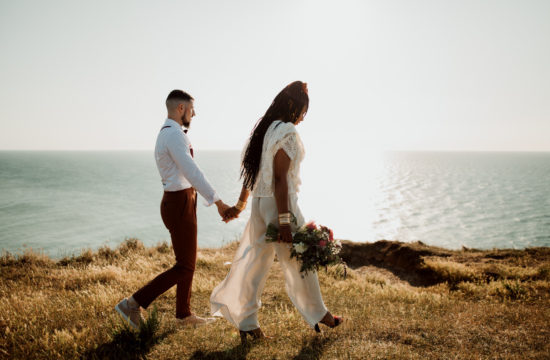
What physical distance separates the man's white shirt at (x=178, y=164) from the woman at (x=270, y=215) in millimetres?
451

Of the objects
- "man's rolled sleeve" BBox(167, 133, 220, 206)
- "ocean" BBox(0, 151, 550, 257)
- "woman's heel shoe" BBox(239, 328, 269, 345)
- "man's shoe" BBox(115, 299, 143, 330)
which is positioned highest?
"man's rolled sleeve" BBox(167, 133, 220, 206)

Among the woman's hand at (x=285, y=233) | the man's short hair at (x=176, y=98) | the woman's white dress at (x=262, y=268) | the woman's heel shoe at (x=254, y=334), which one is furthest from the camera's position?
the man's short hair at (x=176, y=98)

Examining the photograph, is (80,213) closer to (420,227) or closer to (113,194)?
(113,194)

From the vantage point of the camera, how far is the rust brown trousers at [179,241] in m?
3.79

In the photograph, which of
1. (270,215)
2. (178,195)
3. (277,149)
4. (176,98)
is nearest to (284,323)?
(270,215)

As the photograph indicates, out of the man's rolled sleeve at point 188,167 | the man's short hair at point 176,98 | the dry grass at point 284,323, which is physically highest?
the man's short hair at point 176,98

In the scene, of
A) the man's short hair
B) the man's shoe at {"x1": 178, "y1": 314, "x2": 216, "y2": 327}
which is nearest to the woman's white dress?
the man's shoe at {"x1": 178, "y1": 314, "x2": 216, "y2": 327}

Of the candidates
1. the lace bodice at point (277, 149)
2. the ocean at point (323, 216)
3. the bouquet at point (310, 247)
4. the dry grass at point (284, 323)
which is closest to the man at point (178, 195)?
the dry grass at point (284, 323)

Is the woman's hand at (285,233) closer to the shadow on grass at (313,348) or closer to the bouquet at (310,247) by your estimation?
the bouquet at (310,247)

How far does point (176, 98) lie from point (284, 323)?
3.17 meters

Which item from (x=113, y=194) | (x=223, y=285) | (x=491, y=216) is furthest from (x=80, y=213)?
(x=491, y=216)

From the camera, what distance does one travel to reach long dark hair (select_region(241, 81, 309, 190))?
11.8 feet

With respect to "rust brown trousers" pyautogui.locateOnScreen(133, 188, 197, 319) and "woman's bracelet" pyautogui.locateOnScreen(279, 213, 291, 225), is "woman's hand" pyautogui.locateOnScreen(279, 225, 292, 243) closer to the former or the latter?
"woman's bracelet" pyautogui.locateOnScreen(279, 213, 291, 225)

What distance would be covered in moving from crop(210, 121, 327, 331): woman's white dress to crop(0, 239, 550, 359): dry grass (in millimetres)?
328
